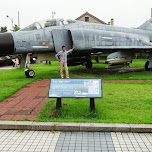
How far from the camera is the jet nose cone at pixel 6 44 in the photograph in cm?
921

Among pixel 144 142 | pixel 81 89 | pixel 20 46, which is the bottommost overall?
pixel 144 142

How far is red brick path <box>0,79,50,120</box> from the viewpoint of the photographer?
16.7ft

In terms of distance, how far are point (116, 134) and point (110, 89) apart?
12.7ft

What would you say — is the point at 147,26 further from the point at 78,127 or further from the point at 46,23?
the point at 78,127

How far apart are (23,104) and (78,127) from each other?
253 cm

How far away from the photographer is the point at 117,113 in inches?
199

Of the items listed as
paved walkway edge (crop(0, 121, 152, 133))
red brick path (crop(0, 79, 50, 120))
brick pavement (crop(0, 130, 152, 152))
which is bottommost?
brick pavement (crop(0, 130, 152, 152))

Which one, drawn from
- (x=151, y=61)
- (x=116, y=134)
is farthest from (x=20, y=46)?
(x=151, y=61)

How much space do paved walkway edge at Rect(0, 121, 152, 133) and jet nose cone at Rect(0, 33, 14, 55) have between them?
5.71m

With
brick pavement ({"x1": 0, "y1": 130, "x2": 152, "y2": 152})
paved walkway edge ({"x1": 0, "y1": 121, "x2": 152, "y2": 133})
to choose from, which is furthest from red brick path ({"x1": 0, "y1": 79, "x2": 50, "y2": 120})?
brick pavement ({"x1": 0, "y1": 130, "x2": 152, "y2": 152})

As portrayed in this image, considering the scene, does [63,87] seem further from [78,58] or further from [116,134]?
[78,58]

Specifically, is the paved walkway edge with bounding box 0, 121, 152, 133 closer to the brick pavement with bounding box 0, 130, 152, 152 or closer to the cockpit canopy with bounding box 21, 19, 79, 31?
the brick pavement with bounding box 0, 130, 152, 152

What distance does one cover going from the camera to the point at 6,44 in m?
9.29

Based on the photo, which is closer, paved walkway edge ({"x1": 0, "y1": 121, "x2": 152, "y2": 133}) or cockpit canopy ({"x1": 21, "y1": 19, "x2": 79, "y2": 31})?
paved walkway edge ({"x1": 0, "y1": 121, "x2": 152, "y2": 133})
